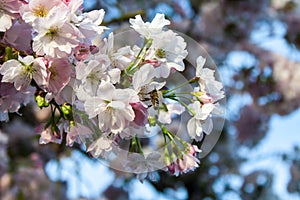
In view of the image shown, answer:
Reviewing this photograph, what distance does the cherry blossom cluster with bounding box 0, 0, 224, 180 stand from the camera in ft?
1.69

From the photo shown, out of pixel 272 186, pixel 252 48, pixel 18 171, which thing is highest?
pixel 18 171

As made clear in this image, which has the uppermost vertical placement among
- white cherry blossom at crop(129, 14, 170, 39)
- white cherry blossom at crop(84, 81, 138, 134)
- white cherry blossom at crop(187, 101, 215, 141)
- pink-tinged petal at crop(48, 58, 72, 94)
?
white cherry blossom at crop(129, 14, 170, 39)

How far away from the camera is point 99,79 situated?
0.52m

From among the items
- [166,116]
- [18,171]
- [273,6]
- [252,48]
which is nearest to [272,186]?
[252,48]

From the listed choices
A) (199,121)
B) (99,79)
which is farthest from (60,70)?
(199,121)

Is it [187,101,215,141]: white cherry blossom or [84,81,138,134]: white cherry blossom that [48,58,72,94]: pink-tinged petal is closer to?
[84,81,138,134]: white cherry blossom

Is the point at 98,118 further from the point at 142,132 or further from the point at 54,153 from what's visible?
the point at 54,153

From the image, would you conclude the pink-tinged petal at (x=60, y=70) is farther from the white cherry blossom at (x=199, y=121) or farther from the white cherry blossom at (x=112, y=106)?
the white cherry blossom at (x=199, y=121)

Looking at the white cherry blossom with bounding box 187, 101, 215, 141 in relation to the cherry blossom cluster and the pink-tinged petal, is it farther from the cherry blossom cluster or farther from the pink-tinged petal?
the pink-tinged petal

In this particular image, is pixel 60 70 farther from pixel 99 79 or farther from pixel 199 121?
pixel 199 121

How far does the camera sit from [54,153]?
7.80ft

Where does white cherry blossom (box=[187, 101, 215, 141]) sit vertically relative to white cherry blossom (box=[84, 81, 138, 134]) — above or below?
below

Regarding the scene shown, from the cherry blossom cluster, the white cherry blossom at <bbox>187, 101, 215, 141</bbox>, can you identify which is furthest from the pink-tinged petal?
the white cherry blossom at <bbox>187, 101, 215, 141</bbox>

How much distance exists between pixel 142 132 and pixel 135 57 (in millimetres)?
79
